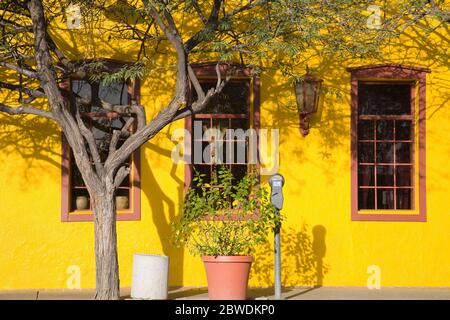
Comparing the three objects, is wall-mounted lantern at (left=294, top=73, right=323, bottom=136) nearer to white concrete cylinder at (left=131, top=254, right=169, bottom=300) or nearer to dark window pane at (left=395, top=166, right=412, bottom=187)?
dark window pane at (left=395, top=166, right=412, bottom=187)

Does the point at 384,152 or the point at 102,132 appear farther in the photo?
the point at 384,152

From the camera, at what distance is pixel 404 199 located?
1309 centimetres

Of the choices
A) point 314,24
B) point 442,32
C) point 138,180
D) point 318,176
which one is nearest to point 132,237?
point 138,180

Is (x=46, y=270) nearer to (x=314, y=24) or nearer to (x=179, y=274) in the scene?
(x=179, y=274)

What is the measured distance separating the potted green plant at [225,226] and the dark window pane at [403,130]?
90.0 inches

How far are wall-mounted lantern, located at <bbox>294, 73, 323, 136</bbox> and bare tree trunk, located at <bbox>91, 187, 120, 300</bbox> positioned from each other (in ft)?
10.8

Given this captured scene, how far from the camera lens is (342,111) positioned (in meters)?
12.9

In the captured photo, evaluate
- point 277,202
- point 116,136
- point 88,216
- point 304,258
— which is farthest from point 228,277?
point 88,216

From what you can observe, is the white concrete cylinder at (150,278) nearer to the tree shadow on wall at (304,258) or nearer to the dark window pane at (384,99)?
the tree shadow on wall at (304,258)

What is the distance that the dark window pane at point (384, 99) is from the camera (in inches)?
517

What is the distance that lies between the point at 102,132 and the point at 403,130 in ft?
15.1

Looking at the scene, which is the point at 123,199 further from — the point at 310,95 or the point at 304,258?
the point at 310,95

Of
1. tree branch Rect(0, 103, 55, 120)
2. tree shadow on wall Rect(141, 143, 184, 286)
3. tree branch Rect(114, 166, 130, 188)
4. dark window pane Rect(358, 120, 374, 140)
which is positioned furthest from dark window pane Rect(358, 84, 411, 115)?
tree branch Rect(0, 103, 55, 120)

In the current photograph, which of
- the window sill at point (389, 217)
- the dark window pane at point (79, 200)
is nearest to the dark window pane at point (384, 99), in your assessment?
the window sill at point (389, 217)
